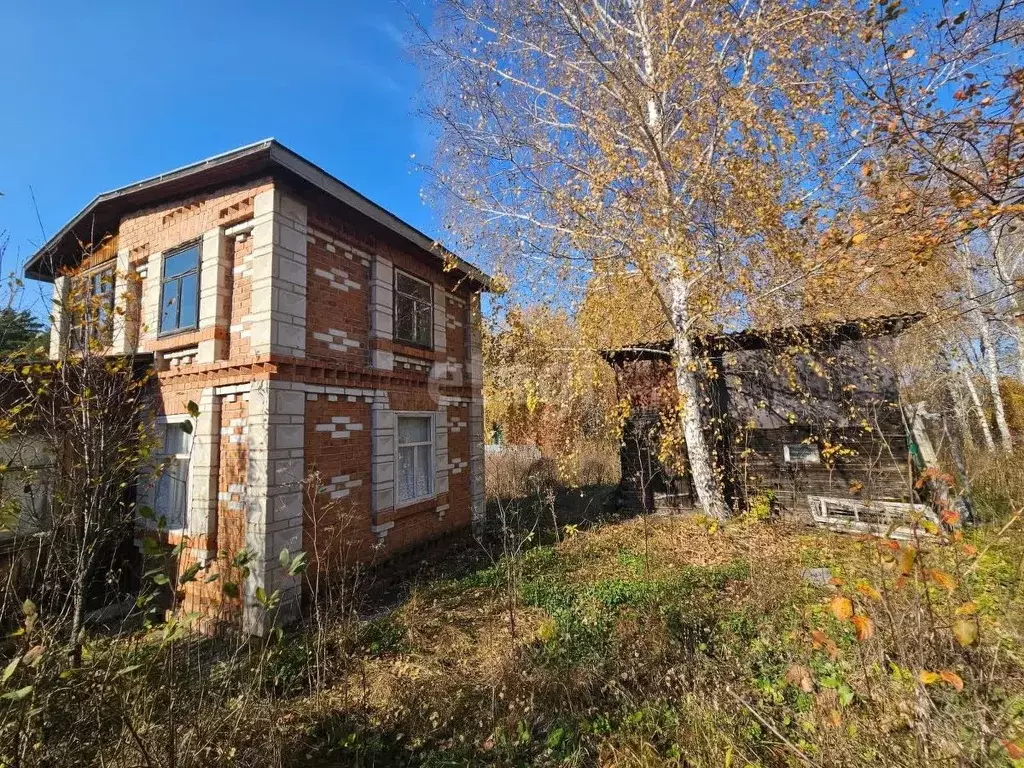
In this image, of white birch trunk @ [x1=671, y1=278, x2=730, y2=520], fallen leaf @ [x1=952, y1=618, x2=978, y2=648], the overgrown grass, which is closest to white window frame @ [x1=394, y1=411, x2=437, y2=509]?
the overgrown grass

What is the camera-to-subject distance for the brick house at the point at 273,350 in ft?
19.4

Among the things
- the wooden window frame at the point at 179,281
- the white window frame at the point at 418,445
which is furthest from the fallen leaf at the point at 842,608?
the wooden window frame at the point at 179,281

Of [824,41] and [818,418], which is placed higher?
[824,41]

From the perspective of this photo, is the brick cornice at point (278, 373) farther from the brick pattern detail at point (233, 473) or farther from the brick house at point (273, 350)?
the brick pattern detail at point (233, 473)

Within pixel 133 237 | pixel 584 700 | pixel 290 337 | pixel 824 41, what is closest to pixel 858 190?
pixel 824 41

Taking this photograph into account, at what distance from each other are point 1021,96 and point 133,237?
38.8 feet

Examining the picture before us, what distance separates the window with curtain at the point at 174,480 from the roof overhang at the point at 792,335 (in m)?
7.70

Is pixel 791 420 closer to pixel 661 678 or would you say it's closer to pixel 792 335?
pixel 792 335

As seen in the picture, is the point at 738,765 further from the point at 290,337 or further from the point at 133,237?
the point at 133,237

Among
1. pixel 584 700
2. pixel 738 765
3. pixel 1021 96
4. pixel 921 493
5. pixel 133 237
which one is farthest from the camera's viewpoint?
pixel 921 493

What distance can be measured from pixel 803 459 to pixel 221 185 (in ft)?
40.9

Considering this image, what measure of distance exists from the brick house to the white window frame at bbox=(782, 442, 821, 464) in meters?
7.73

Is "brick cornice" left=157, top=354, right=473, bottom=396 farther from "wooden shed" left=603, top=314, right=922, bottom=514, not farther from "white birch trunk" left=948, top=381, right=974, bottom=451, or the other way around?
"white birch trunk" left=948, top=381, right=974, bottom=451

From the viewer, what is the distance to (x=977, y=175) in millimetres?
4008
